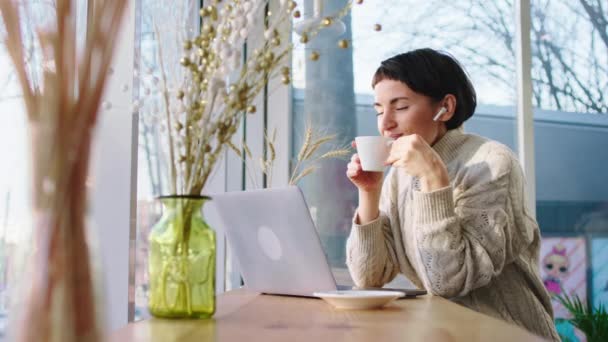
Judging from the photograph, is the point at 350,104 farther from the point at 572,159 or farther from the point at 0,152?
the point at 0,152

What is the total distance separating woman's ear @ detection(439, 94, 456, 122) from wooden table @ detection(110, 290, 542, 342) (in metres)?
0.82

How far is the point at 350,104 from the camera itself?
288 centimetres

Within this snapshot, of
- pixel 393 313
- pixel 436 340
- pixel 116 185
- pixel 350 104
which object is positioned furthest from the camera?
pixel 350 104

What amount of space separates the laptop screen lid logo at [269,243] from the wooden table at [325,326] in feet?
0.36

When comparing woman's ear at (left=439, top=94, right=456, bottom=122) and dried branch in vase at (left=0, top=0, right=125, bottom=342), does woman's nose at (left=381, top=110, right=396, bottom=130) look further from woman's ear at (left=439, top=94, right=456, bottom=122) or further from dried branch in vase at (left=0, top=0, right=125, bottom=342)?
dried branch in vase at (left=0, top=0, right=125, bottom=342)

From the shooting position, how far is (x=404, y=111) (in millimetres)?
1920

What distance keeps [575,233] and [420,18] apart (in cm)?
119

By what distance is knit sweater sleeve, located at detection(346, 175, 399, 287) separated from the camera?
71.5 inches

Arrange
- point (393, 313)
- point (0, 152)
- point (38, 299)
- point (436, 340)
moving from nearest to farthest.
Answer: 1. point (38, 299)
2. point (436, 340)
3. point (393, 313)
4. point (0, 152)

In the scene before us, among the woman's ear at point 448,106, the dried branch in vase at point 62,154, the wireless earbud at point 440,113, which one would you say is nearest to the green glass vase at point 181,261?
the dried branch in vase at point 62,154

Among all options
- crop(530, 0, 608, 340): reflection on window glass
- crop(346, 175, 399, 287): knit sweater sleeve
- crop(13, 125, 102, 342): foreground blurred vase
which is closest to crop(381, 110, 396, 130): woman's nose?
crop(346, 175, 399, 287): knit sweater sleeve

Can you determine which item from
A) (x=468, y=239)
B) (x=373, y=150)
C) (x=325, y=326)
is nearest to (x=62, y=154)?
(x=325, y=326)

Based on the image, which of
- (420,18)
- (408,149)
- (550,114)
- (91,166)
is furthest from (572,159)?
(91,166)

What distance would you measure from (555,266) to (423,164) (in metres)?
1.70
